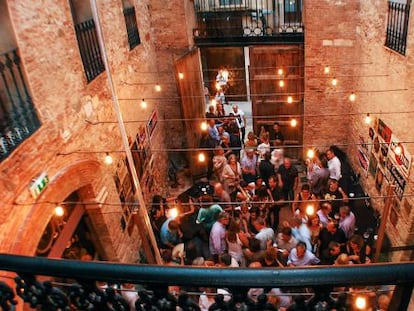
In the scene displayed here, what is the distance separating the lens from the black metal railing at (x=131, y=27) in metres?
8.20

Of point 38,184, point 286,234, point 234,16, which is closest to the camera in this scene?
point 38,184

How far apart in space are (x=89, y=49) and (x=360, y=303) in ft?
17.1

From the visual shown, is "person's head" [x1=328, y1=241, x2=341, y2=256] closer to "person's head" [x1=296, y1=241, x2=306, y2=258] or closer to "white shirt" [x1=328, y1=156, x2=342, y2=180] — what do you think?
"person's head" [x1=296, y1=241, x2=306, y2=258]

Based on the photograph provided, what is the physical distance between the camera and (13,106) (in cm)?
432

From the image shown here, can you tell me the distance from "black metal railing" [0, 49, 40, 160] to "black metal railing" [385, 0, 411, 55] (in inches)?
233

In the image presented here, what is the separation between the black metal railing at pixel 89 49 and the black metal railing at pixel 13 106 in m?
1.62

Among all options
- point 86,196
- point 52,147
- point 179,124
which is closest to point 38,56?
point 52,147

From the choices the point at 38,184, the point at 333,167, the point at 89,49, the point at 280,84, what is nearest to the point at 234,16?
the point at 280,84

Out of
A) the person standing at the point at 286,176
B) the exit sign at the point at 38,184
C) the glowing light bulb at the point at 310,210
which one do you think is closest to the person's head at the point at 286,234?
the glowing light bulb at the point at 310,210

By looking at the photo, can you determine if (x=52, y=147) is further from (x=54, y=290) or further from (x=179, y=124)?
(x=179, y=124)

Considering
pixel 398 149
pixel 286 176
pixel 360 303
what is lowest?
pixel 286 176

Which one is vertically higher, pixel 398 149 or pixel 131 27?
pixel 131 27

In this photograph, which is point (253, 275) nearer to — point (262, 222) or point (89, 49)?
point (262, 222)

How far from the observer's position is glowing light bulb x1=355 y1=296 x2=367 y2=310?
14.0ft
